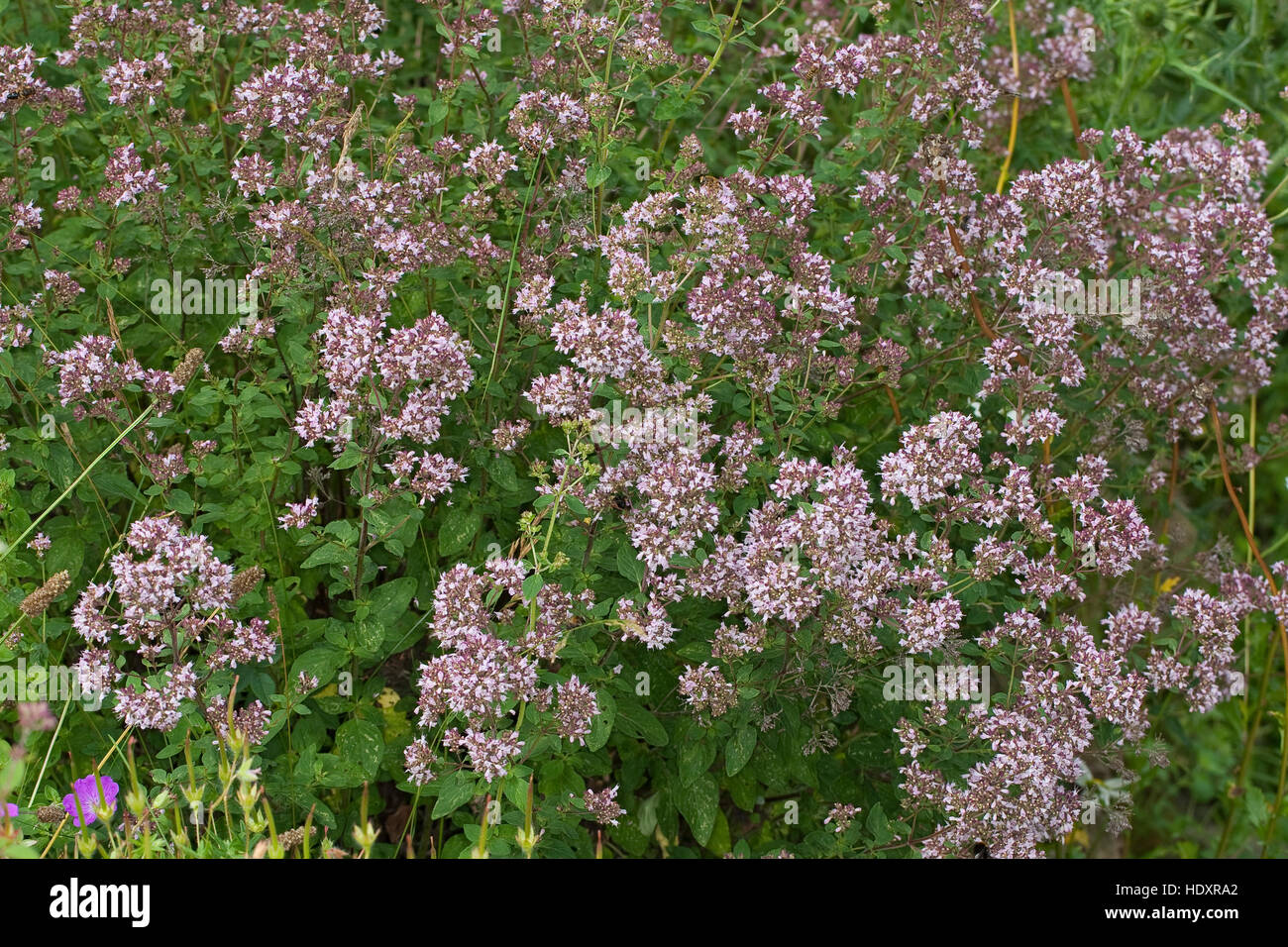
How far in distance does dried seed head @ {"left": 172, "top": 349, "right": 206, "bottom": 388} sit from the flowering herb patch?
0.05 m

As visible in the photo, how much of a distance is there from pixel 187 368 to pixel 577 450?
1.20m

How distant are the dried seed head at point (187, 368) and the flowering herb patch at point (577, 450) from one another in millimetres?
49

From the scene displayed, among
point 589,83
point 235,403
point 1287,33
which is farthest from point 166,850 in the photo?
point 1287,33

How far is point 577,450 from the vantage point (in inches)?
138

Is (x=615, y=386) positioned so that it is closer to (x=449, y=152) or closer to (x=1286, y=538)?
(x=449, y=152)

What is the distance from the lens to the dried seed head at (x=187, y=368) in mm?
3688

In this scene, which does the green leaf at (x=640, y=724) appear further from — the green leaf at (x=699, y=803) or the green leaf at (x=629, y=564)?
the green leaf at (x=629, y=564)

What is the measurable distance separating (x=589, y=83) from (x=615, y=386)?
100cm

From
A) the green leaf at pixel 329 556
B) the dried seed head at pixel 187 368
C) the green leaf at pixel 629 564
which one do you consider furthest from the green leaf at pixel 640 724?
the dried seed head at pixel 187 368

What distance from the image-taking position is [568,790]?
3.68 meters

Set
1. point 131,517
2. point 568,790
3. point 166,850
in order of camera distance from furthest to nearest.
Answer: point 131,517, point 568,790, point 166,850
